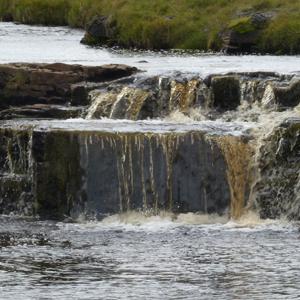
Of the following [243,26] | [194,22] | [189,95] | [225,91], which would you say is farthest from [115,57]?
[225,91]

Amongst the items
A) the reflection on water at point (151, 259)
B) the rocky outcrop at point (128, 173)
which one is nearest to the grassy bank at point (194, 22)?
the rocky outcrop at point (128, 173)

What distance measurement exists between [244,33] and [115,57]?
491 centimetres

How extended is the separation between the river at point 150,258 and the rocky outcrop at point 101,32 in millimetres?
24174

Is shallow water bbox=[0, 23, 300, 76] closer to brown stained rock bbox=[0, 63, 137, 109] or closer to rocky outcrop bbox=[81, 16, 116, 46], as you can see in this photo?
rocky outcrop bbox=[81, 16, 116, 46]

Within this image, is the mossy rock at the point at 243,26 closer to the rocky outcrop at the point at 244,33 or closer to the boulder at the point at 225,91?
the rocky outcrop at the point at 244,33

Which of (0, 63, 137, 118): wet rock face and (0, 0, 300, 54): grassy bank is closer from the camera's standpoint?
(0, 63, 137, 118): wet rock face

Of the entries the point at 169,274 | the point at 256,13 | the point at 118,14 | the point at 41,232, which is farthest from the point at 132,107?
the point at 118,14

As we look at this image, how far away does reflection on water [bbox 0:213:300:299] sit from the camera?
67.2ft

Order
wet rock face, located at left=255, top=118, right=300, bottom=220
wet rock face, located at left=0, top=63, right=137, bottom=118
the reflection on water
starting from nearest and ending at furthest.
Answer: the reflection on water, wet rock face, located at left=255, top=118, right=300, bottom=220, wet rock face, located at left=0, top=63, right=137, bottom=118

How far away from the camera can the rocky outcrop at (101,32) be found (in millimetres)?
51375

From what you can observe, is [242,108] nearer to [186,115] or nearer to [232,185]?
[186,115]

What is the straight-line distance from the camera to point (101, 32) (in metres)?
52.2

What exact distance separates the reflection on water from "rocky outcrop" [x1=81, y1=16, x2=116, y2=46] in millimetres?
24503

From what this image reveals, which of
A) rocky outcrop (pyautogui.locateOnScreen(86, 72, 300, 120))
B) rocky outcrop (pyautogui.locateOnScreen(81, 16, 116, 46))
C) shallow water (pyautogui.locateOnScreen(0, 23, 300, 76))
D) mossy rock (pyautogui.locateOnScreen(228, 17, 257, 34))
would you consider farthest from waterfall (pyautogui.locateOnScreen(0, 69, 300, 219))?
rocky outcrop (pyautogui.locateOnScreen(81, 16, 116, 46))
